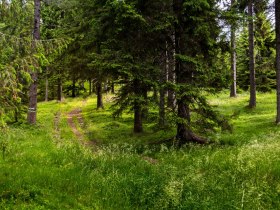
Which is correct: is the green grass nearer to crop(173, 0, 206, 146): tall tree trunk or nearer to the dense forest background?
the dense forest background

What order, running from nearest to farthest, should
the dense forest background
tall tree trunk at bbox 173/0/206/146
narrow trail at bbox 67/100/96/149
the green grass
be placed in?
1. the green grass
2. the dense forest background
3. tall tree trunk at bbox 173/0/206/146
4. narrow trail at bbox 67/100/96/149

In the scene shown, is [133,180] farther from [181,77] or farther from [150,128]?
[181,77]

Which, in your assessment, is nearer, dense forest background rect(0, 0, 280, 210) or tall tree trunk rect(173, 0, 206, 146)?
dense forest background rect(0, 0, 280, 210)

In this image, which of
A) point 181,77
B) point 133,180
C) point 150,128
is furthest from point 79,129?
point 133,180

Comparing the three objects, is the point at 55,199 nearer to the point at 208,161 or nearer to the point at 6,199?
the point at 6,199

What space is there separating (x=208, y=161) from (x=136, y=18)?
7692 millimetres

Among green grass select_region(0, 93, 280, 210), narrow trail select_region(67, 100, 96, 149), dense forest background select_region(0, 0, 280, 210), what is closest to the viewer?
green grass select_region(0, 93, 280, 210)

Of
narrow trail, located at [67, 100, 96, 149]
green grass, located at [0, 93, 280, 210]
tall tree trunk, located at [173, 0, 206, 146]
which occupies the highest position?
tall tree trunk, located at [173, 0, 206, 146]

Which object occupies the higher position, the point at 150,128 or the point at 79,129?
the point at 150,128

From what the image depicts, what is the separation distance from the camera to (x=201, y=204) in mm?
7957

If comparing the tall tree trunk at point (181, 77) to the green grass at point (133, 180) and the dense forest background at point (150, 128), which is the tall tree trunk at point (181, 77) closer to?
the dense forest background at point (150, 128)

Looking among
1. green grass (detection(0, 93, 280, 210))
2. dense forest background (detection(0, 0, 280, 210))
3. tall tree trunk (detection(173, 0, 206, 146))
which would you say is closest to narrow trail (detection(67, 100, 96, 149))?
dense forest background (detection(0, 0, 280, 210))

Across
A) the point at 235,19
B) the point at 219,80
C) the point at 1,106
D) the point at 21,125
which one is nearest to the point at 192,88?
the point at 219,80

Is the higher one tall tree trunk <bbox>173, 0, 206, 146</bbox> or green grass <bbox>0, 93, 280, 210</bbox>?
tall tree trunk <bbox>173, 0, 206, 146</bbox>
